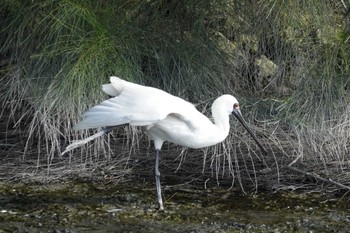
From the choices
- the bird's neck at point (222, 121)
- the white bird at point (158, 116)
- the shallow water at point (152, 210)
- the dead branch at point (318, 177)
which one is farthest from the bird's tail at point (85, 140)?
the dead branch at point (318, 177)

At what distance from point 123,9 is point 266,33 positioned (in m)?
1.14

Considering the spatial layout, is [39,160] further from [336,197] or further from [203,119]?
[336,197]

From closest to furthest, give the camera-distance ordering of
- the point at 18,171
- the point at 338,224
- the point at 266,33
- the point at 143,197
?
1. the point at 338,224
2. the point at 143,197
3. the point at 18,171
4. the point at 266,33

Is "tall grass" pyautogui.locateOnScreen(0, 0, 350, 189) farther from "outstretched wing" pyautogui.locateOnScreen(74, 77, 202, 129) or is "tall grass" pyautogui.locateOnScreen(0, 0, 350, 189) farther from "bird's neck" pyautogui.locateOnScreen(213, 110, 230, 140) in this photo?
"outstretched wing" pyautogui.locateOnScreen(74, 77, 202, 129)

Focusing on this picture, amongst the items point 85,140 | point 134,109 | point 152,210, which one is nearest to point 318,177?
point 152,210

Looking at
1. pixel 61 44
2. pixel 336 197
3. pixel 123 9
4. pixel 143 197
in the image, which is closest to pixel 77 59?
pixel 61 44

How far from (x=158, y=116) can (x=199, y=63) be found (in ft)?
5.43

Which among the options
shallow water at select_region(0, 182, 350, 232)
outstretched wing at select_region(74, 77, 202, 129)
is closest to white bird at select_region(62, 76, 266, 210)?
outstretched wing at select_region(74, 77, 202, 129)

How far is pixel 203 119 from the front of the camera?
601cm

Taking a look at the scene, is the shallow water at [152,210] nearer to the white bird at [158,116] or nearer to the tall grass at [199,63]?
the white bird at [158,116]

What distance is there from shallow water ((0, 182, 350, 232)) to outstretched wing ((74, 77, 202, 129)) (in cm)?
57

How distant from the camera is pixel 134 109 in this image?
228 inches

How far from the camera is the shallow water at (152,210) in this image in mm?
5617

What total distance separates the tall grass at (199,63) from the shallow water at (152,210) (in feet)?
1.38
